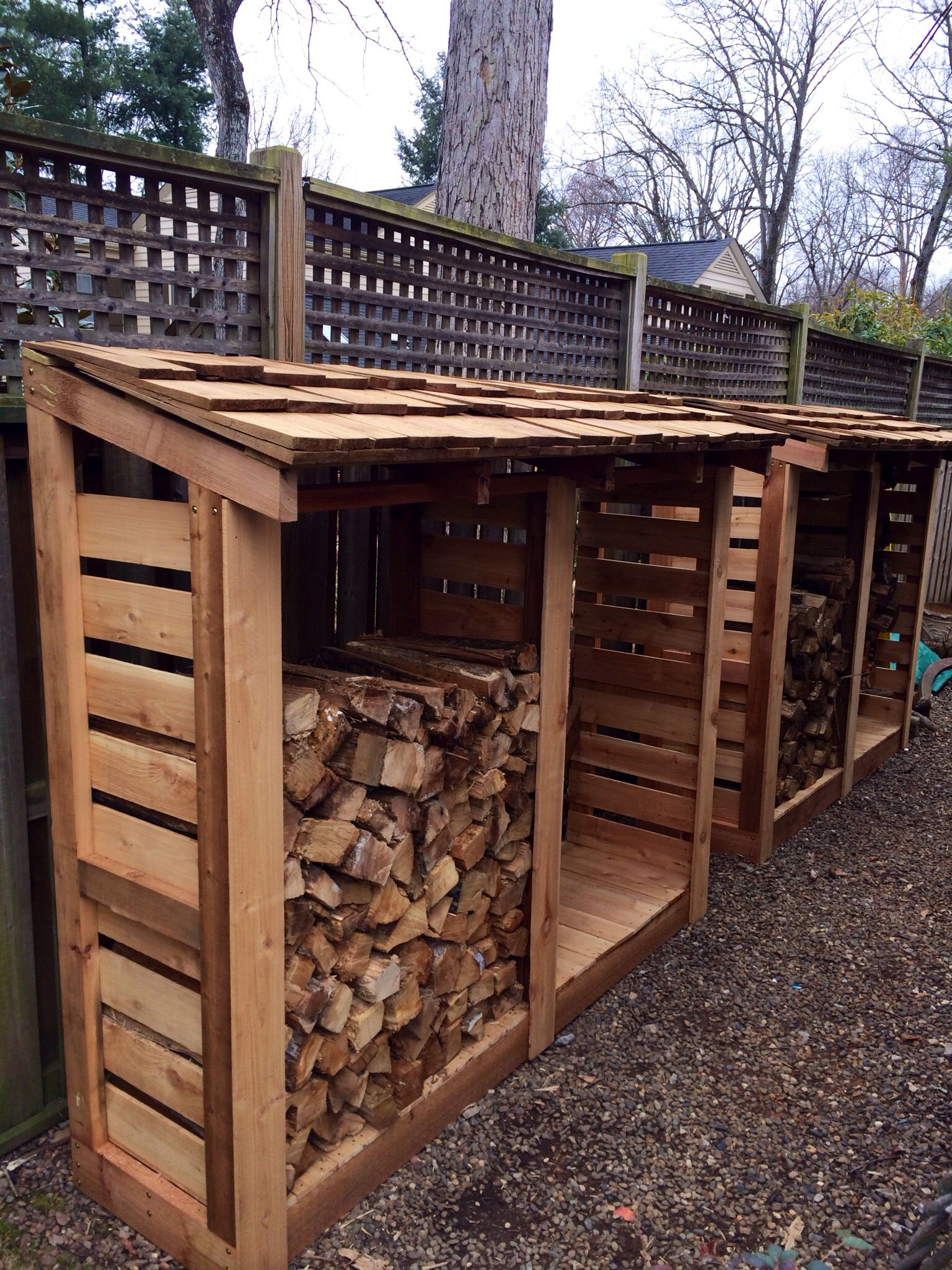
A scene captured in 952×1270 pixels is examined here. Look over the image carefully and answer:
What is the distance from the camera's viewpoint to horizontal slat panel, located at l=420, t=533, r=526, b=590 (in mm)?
3148

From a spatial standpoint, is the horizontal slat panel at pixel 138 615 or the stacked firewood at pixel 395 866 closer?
the horizontal slat panel at pixel 138 615

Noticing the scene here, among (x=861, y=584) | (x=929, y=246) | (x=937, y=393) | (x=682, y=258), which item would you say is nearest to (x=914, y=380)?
(x=937, y=393)

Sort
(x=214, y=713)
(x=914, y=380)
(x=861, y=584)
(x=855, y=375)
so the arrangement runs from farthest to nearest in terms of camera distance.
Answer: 1. (x=914, y=380)
2. (x=855, y=375)
3. (x=861, y=584)
4. (x=214, y=713)

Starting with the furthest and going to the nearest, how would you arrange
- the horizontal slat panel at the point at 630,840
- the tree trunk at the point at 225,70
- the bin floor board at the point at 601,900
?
the tree trunk at the point at 225,70, the horizontal slat panel at the point at 630,840, the bin floor board at the point at 601,900

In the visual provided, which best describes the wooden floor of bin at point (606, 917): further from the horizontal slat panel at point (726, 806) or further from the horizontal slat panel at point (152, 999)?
the horizontal slat panel at point (152, 999)

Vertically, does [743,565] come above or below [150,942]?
above

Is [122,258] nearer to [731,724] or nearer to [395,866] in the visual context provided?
[395,866]

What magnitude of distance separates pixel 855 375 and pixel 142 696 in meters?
7.05

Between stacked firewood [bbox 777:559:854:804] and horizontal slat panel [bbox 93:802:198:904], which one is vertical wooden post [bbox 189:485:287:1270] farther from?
stacked firewood [bbox 777:559:854:804]

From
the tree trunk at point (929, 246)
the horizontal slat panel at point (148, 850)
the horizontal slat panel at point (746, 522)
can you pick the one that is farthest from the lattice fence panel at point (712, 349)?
the tree trunk at point (929, 246)

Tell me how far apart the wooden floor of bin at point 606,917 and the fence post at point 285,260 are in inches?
82.4

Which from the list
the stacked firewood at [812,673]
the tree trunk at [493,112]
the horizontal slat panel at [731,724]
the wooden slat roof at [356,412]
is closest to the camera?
the wooden slat roof at [356,412]

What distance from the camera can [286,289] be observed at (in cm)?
290

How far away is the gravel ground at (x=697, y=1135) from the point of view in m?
2.51
